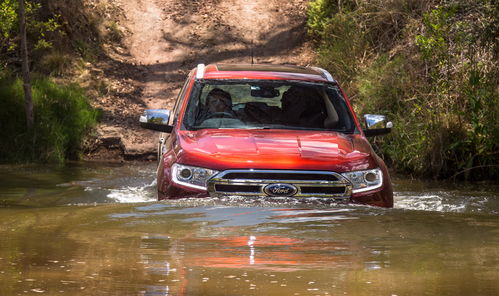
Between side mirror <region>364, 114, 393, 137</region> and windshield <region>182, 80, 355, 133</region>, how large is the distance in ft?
0.58

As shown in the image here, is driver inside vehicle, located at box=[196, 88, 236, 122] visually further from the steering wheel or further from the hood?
the hood

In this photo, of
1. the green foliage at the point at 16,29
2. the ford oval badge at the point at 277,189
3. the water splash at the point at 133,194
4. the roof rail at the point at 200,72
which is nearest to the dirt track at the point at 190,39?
the green foliage at the point at 16,29

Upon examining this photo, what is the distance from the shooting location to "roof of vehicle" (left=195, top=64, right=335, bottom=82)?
29.8 feet

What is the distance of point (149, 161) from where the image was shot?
16.5 metres

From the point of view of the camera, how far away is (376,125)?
347 inches

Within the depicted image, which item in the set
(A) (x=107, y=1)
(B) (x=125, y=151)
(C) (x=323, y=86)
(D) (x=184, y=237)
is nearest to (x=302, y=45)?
(A) (x=107, y=1)

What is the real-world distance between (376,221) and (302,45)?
54.7 feet

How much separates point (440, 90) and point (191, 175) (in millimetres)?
7425

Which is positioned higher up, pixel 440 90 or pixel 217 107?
pixel 217 107

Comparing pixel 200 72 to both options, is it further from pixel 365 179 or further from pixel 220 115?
pixel 365 179

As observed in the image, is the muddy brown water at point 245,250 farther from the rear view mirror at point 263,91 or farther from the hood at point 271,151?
the rear view mirror at point 263,91

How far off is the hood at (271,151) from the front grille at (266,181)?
5cm

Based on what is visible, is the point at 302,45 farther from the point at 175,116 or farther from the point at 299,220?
the point at 299,220

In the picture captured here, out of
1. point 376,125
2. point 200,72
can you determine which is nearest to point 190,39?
point 200,72
